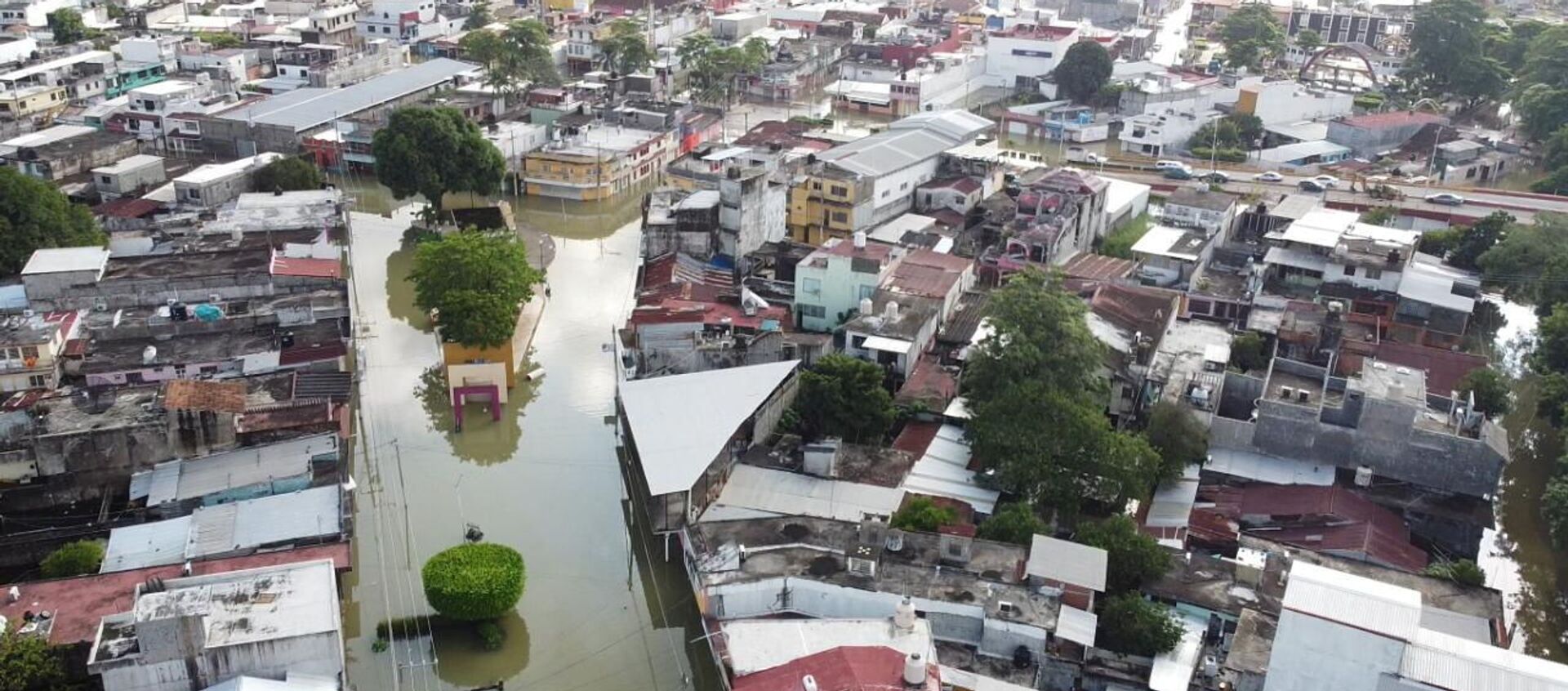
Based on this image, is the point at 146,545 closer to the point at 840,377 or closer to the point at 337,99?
the point at 840,377

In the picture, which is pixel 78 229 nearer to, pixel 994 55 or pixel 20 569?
pixel 20 569

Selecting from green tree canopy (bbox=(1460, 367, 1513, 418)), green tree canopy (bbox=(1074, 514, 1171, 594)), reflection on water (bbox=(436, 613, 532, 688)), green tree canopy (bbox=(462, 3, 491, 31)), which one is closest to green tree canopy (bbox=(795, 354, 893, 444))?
green tree canopy (bbox=(1074, 514, 1171, 594))

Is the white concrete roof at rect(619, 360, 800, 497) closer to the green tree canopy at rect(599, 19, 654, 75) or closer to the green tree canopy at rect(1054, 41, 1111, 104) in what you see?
the green tree canopy at rect(599, 19, 654, 75)

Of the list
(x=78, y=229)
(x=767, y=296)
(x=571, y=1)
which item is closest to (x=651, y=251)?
(x=767, y=296)

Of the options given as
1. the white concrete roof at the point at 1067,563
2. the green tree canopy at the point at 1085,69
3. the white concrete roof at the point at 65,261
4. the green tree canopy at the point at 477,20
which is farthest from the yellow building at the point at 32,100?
the white concrete roof at the point at 1067,563

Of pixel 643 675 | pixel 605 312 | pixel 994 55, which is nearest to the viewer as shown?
pixel 643 675

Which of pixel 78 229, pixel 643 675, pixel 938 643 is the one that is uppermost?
pixel 78 229
